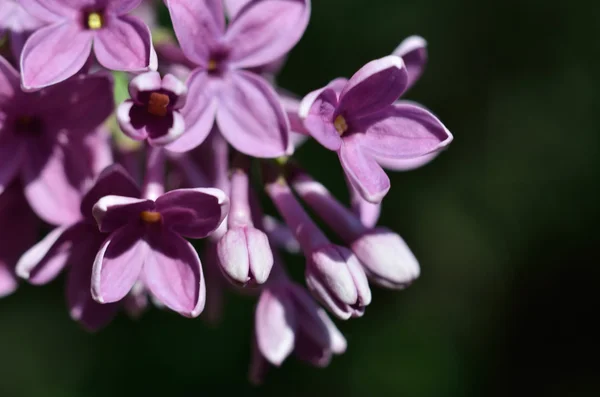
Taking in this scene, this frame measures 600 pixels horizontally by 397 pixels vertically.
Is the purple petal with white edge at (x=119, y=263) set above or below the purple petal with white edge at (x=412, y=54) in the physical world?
below

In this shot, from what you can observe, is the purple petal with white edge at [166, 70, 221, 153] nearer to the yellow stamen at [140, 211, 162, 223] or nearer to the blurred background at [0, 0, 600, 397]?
the yellow stamen at [140, 211, 162, 223]

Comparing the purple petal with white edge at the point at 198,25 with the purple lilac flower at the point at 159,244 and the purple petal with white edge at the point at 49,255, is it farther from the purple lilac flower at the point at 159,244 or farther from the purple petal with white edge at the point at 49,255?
the purple petal with white edge at the point at 49,255

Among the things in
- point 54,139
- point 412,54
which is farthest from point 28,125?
point 412,54

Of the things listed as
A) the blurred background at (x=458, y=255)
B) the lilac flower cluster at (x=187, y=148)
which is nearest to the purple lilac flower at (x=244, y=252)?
the lilac flower cluster at (x=187, y=148)

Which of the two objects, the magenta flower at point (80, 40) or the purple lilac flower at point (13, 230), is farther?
the purple lilac flower at point (13, 230)

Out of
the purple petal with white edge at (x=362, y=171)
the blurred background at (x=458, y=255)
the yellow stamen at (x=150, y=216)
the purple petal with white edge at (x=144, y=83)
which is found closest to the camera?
the purple petal with white edge at (x=144, y=83)

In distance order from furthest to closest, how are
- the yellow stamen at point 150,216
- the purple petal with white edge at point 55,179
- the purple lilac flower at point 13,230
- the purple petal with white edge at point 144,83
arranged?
the purple lilac flower at point 13,230 → the purple petal with white edge at point 55,179 → the yellow stamen at point 150,216 → the purple petal with white edge at point 144,83

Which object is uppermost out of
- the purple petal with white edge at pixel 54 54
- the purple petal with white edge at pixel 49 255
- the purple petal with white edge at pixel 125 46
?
the purple petal with white edge at pixel 125 46
